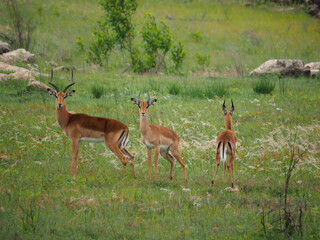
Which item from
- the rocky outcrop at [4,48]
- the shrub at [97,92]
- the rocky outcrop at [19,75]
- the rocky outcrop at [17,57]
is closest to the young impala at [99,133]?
the shrub at [97,92]

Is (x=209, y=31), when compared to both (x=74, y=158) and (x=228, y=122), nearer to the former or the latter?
(x=228, y=122)

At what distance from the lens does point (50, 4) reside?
36344mm

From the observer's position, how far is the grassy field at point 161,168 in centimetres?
556

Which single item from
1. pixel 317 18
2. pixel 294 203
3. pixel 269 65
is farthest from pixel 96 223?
pixel 317 18

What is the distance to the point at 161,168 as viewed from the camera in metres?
8.86

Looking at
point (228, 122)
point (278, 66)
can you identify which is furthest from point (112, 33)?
→ point (228, 122)

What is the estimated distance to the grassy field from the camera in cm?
556

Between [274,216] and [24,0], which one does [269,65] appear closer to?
[274,216]

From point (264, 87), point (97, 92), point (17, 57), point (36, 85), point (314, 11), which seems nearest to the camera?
point (36, 85)

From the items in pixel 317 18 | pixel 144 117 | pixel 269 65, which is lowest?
pixel 144 117

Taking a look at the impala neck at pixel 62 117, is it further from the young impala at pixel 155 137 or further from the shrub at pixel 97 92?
the shrub at pixel 97 92

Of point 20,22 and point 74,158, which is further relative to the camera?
point 20,22

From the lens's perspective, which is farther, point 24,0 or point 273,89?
point 24,0

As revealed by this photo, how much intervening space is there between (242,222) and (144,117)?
9.30ft
